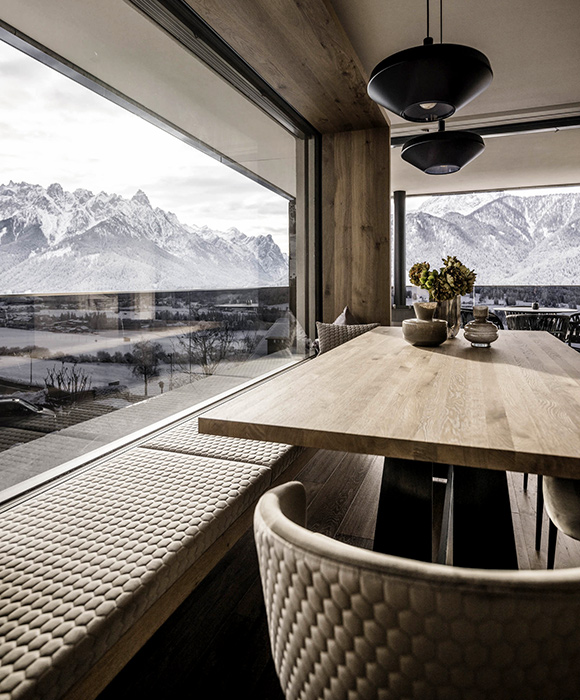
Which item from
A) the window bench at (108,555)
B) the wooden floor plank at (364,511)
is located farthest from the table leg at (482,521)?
the wooden floor plank at (364,511)

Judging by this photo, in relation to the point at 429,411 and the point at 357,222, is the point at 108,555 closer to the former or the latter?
the point at 429,411

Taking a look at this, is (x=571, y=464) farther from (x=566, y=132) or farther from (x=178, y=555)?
(x=566, y=132)

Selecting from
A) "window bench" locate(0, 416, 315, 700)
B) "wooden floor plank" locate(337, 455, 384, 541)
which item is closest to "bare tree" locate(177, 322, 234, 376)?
"window bench" locate(0, 416, 315, 700)

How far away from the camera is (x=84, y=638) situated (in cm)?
97

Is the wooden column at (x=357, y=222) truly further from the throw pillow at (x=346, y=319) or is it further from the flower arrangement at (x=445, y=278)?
the flower arrangement at (x=445, y=278)

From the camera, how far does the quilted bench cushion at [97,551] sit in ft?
3.10

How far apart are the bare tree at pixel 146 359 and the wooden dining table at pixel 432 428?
886 mm

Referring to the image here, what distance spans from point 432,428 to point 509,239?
9.31m

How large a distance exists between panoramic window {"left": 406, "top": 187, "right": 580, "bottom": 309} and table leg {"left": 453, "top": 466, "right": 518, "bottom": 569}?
25.9 ft

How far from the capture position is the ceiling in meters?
3.18

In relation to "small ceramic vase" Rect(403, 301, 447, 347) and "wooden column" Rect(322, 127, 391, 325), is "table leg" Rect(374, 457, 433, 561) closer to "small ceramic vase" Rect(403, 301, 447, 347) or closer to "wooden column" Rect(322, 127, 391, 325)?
"small ceramic vase" Rect(403, 301, 447, 347)

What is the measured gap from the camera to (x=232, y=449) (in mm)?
2020

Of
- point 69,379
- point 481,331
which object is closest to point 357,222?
point 481,331

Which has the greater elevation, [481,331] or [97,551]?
[481,331]
